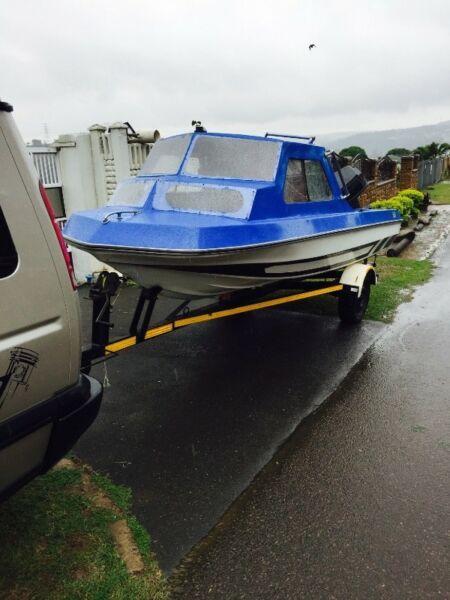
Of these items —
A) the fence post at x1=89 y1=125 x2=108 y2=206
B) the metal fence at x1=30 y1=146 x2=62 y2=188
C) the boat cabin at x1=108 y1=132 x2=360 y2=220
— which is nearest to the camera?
the boat cabin at x1=108 y1=132 x2=360 y2=220

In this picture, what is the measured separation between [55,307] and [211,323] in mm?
4455

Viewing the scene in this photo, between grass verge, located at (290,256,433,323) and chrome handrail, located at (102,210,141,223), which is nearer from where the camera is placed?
chrome handrail, located at (102,210,141,223)

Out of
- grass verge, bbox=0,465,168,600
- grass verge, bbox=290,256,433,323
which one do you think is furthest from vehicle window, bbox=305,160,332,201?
grass verge, bbox=0,465,168,600

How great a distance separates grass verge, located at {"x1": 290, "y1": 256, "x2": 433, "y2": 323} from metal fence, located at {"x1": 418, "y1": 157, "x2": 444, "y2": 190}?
1474 cm

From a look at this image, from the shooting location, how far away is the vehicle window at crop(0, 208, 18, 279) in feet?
6.92

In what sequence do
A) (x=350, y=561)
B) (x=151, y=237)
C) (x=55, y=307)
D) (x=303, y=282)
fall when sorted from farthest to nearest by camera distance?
(x=303, y=282)
(x=151, y=237)
(x=350, y=561)
(x=55, y=307)

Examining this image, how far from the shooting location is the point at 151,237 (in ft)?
11.9

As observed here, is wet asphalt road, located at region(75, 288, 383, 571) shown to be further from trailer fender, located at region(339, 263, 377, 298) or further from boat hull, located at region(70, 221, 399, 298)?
boat hull, located at region(70, 221, 399, 298)

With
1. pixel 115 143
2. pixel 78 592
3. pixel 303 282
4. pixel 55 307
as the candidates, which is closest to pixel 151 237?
pixel 55 307

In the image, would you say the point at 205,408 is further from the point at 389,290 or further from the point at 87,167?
the point at 87,167

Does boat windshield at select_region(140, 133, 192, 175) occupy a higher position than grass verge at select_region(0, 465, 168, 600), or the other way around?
boat windshield at select_region(140, 133, 192, 175)

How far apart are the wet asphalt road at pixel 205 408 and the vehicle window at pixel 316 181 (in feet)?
5.86

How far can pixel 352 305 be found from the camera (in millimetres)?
6113

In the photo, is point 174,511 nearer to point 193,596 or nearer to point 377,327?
point 193,596
